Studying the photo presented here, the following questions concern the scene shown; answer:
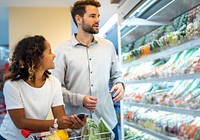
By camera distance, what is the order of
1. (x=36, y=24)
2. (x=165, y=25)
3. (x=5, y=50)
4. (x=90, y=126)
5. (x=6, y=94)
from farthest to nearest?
1. (x=5, y=50)
2. (x=36, y=24)
3. (x=165, y=25)
4. (x=6, y=94)
5. (x=90, y=126)

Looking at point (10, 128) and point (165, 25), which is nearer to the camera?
point (10, 128)

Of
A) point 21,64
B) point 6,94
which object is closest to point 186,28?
point 21,64

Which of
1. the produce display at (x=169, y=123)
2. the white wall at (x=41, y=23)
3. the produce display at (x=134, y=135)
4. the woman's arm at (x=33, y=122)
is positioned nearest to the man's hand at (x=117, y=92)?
the produce display at (x=169, y=123)

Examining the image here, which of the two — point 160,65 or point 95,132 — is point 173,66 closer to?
point 160,65

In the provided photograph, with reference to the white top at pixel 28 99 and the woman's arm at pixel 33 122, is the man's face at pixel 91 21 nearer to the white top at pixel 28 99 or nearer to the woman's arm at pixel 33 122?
the white top at pixel 28 99

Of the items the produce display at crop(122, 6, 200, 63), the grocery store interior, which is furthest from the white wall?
the produce display at crop(122, 6, 200, 63)

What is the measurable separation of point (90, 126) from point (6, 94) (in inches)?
23.3

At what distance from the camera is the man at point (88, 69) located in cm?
240

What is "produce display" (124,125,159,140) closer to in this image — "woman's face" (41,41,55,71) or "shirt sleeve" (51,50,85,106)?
"shirt sleeve" (51,50,85,106)

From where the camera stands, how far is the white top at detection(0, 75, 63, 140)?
5.50 feet

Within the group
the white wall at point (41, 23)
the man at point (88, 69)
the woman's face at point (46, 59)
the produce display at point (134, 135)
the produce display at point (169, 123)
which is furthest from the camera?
the white wall at point (41, 23)

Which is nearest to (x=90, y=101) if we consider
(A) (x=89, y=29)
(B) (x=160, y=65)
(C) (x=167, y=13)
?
(A) (x=89, y=29)

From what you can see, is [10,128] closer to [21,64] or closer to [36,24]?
[21,64]

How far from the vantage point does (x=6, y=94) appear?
→ 5.60ft
